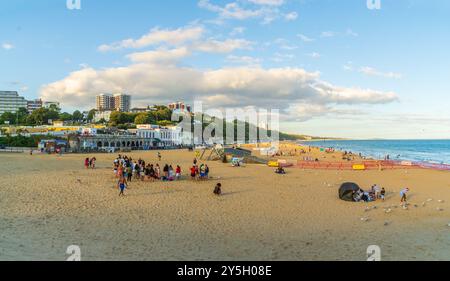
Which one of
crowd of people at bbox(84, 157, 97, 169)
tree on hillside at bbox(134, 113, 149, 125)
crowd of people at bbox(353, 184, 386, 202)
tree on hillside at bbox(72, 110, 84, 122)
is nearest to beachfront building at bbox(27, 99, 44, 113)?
tree on hillside at bbox(72, 110, 84, 122)

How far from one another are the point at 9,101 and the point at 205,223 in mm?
181973

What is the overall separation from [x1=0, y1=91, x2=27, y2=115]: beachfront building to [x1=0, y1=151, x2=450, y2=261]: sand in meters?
169

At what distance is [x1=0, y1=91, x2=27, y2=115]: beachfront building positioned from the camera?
15750cm

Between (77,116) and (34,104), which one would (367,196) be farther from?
(34,104)

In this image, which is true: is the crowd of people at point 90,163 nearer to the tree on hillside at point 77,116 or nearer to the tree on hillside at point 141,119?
the tree on hillside at point 141,119

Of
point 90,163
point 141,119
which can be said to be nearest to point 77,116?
point 141,119

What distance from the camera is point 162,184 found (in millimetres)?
17703

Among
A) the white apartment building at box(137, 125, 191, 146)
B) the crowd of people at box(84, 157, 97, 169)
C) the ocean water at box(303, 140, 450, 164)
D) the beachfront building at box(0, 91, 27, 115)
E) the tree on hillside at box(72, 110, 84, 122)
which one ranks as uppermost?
the beachfront building at box(0, 91, 27, 115)

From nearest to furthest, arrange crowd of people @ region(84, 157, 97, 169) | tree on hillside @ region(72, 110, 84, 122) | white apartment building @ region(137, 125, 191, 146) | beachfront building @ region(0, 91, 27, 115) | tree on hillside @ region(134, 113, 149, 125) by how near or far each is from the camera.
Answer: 1. crowd of people @ region(84, 157, 97, 169)
2. white apartment building @ region(137, 125, 191, 146)
3. tree on hillside @ region(134, 113, 149, 125)
4. tree on hillside @ region(72, 110, 84, 122)
5. beachfront building @ region(0, 91, 27, 115)

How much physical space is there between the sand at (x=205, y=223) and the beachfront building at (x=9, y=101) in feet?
553

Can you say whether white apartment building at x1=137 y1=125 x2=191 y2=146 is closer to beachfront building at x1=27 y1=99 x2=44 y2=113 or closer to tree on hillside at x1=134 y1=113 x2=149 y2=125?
tree on hillside at x1=134 y1=113 x2=149 y2=125
